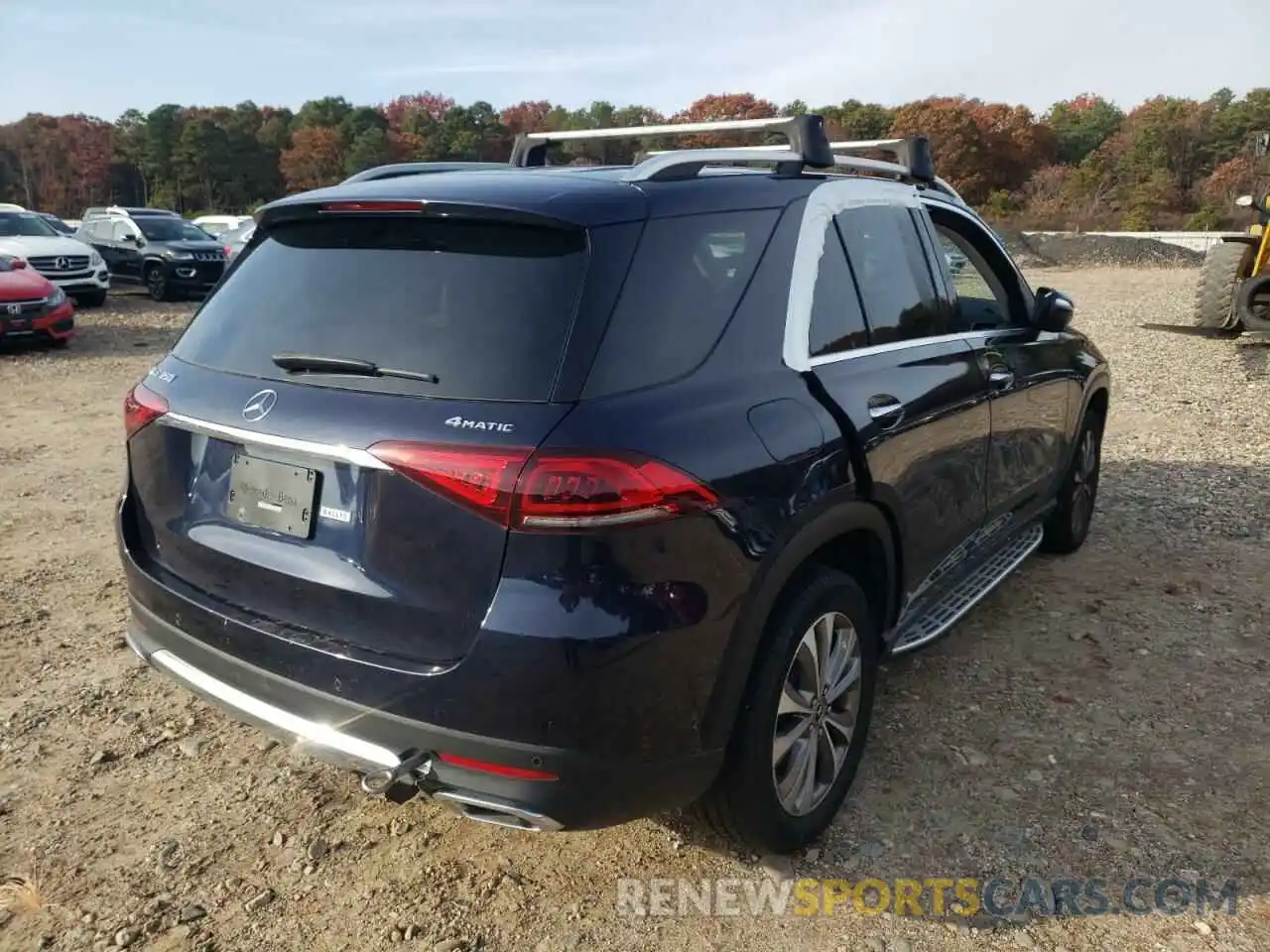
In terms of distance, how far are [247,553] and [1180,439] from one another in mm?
7453

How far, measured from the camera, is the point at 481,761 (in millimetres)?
2178

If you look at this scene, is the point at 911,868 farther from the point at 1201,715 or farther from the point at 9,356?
the point at 9,356

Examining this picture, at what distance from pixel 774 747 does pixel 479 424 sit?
3.80 ft

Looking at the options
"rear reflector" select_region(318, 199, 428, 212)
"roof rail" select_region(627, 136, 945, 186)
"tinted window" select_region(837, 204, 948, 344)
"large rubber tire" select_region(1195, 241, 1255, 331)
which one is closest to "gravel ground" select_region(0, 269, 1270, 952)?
"tinted window" select_region(837, 204, 948, 344)

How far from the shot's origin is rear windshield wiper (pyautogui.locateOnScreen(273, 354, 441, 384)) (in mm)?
2270

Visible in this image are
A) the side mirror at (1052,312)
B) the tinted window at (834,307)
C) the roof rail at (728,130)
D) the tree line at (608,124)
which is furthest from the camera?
the tree line at (608,124)

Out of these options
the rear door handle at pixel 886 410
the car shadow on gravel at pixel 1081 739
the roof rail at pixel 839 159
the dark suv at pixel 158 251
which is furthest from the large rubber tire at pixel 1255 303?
the dark suv at pixel 158 251

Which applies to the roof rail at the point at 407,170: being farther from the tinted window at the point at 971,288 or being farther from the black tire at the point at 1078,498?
the black tire at the point at 1078,498

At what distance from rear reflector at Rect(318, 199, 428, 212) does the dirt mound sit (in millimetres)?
30313

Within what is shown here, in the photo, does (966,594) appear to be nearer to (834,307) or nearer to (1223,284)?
(834,307)

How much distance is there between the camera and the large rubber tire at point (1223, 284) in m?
13.0

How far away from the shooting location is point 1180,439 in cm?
780

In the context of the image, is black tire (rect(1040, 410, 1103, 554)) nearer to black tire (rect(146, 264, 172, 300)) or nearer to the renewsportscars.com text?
the renewsportscars.com text

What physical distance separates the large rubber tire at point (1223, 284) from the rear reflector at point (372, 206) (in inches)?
523
